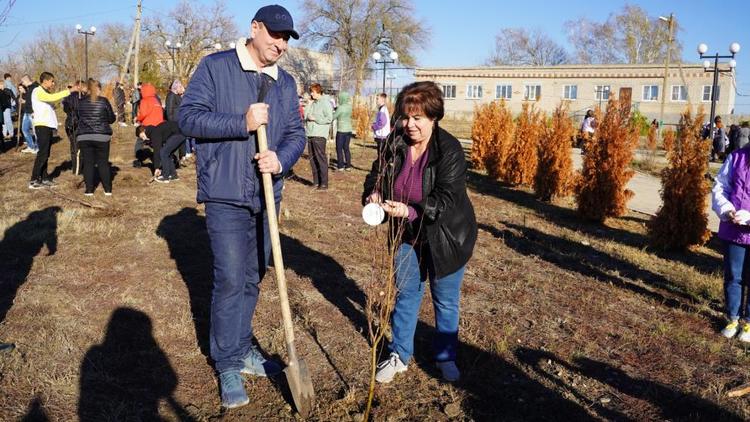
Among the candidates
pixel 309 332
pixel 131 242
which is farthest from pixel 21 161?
pixel 309 332

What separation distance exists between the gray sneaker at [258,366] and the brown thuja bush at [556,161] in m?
8.20

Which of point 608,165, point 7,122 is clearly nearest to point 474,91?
point 7,122

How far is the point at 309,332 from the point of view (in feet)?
13.8

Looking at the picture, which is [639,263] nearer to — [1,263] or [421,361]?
[421,361]

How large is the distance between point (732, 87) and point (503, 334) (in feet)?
161

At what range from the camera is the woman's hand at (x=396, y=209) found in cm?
304

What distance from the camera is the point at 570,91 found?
50.2 m

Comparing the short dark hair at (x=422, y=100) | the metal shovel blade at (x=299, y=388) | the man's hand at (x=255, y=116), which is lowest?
the metal shovel blade at (x=299, y=388)

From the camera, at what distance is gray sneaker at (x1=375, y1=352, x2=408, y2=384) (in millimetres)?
3492

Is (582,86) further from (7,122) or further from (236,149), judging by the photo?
(236,149)

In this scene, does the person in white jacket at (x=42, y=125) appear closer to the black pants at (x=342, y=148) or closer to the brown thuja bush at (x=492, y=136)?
the black pants at (x=342, y=148)

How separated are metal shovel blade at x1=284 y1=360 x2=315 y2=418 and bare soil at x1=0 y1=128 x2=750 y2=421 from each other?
84mm

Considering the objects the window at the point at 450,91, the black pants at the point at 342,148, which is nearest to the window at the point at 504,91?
the window at the point at 450,91

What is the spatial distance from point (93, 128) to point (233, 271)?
648cm
